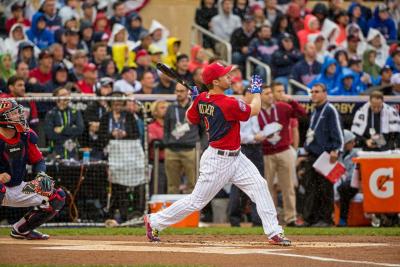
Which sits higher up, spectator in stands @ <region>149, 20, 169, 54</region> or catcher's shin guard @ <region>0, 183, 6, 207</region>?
spectator in stands @ <region>149, 20, 169, 54</region>

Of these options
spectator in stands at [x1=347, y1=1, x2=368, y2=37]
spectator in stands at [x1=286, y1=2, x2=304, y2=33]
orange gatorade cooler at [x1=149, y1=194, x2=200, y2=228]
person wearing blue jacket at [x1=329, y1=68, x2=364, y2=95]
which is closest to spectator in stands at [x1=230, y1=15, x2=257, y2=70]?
spectator in stands at [x1=286, y1=2, x2=304, y2=33]

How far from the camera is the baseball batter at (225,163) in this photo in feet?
36.7

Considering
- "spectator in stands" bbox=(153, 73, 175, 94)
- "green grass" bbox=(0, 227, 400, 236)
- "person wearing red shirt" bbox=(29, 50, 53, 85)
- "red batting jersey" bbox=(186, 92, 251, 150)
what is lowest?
"green grass" bbox=(0, 227, 400, 236)

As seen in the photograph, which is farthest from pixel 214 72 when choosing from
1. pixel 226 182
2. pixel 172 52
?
pixel 172 52

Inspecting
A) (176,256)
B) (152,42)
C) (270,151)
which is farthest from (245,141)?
(176,256)

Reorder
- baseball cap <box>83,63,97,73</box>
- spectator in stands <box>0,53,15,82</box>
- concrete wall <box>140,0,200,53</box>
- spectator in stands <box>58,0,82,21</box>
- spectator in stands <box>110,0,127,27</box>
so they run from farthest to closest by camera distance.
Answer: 1. concrete wall <box>140,0,200,53</box>
2. spectator in stands <box>110,0,127,27</box>
3. spectator in stands <box>58,0,82,21</box>
4. baseball cap <box>83,63,97,73</box>
5. spectator in stands <box>0,53,15,82</box>

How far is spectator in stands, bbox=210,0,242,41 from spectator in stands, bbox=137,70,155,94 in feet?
12.1

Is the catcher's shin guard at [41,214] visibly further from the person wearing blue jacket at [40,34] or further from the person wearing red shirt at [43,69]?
the person wearing blue jacket at [40,34]

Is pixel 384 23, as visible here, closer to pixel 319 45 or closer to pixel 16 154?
pixel 319 45

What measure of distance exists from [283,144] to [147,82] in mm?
2961

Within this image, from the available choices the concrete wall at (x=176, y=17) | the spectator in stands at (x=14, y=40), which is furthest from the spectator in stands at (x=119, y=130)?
the concrete wall at (x=176, y=17)

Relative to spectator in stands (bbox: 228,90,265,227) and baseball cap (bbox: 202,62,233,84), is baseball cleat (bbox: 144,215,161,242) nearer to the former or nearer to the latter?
baseball cap (bbox: 202,62,233,84)

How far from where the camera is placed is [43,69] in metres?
17.9

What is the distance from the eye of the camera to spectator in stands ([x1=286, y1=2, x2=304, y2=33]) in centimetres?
2230
